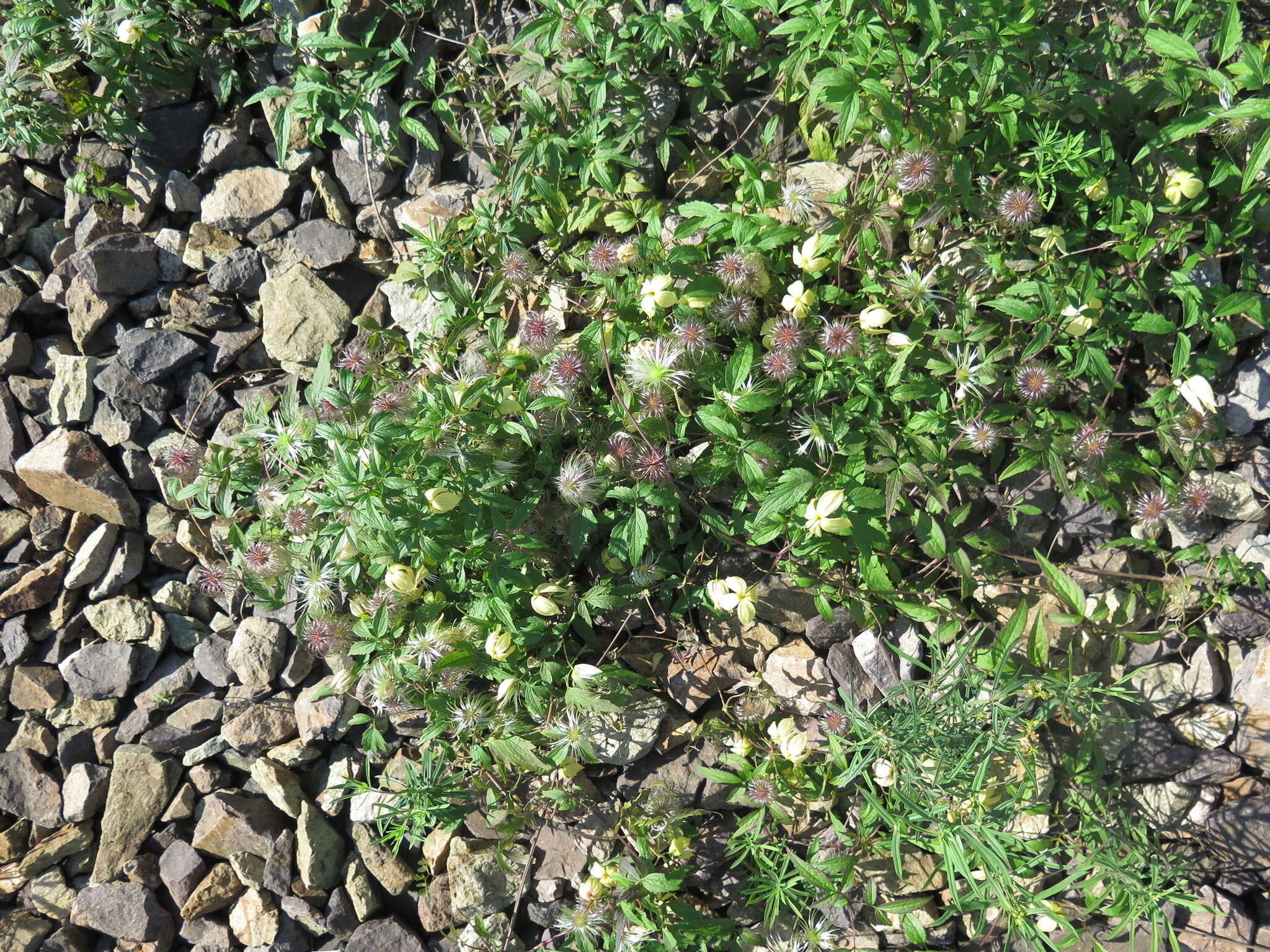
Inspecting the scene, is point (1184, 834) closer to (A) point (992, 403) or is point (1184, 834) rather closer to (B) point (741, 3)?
(A) point (992, 403)

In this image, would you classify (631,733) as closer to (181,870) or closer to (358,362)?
(358,362)

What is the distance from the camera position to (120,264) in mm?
3496

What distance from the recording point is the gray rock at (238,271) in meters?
3.42

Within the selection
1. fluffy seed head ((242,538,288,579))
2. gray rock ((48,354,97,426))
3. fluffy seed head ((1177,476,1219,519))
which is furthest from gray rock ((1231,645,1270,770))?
gray rock ((48,354,97,426))

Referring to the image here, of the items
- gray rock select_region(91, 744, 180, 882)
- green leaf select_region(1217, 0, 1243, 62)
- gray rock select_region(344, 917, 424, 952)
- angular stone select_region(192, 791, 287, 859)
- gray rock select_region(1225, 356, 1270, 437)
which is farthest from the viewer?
gray rock select_region(91, 744, 180, 882)

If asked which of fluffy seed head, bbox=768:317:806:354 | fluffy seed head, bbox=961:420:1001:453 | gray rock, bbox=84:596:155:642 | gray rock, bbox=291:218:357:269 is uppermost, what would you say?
fluffy seed head, bbox=768:317:806:354

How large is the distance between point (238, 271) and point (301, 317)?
1.24 ft

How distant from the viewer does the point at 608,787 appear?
3.02 m

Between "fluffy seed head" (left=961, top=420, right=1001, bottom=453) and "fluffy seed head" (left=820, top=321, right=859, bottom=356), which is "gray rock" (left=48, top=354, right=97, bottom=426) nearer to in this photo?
"fluffy seed head" (left=820, top=321, right=859, bottom=356)

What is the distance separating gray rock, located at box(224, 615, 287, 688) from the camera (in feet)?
10.6

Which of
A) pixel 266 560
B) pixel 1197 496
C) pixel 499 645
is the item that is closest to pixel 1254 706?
pixel 1197 496

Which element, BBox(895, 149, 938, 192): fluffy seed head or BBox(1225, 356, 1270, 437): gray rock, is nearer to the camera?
BBox(895, 149, 938, 192): fluffy seed head

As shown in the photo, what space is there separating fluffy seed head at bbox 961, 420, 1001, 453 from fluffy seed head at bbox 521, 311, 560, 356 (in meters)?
1.27

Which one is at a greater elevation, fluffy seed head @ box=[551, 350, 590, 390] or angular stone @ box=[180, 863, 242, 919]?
fluffy seed head @ box=[551, 350, 590, 390]
